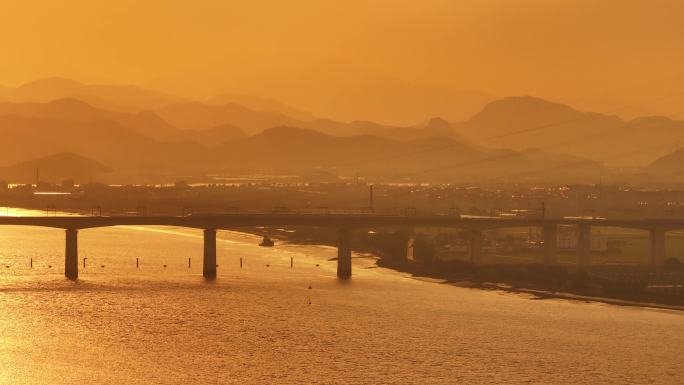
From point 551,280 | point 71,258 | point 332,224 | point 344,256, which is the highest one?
point 332,224

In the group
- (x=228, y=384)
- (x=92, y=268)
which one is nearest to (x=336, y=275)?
(x=92, y=268)

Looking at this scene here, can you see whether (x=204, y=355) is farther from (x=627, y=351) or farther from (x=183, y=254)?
(x=183, y=254)

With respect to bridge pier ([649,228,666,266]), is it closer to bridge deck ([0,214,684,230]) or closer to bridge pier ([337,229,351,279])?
bridge deck ([0,214,684,230])

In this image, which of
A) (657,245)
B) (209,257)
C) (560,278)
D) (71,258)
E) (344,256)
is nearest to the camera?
(71,258)

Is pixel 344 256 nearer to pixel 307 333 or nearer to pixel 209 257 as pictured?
pixel 209 257

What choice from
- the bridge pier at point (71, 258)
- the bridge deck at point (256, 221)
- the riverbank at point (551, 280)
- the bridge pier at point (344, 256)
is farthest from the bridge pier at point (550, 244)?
the bridge pier at point (71, 258)

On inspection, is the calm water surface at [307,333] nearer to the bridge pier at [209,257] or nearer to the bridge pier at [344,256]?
the bridge pier at [344,256]

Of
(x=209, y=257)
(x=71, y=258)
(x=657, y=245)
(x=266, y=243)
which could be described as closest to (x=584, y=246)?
(x=657, y=245)

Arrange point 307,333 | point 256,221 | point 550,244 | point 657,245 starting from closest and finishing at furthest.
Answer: point 307,333 < point 256,221 < point 550,244 < point 657,245
